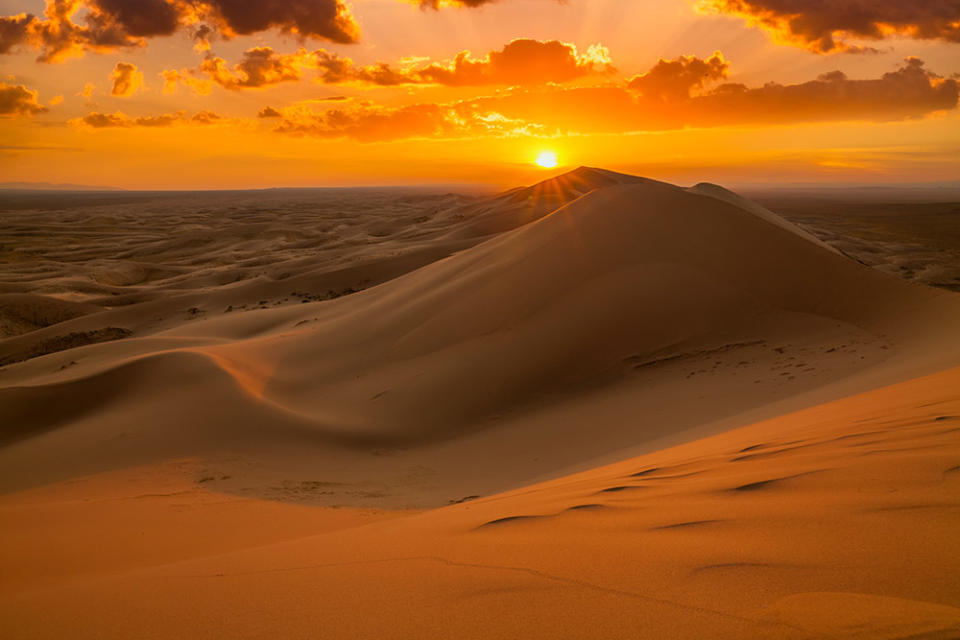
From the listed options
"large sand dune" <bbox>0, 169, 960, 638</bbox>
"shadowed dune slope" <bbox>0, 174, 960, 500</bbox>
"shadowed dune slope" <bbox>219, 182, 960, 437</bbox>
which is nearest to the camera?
"large sand dune" <bbox>0, 169, 960, 638</bbox>

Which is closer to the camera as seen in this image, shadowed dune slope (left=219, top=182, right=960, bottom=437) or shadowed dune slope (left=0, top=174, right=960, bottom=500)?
shadowed dune slope (left=0, top=174, right=960, bottom=500)

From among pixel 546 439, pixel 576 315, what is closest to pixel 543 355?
pixel 576 315

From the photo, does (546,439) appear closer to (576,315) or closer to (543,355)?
(543,355)

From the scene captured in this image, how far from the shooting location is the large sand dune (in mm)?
1889

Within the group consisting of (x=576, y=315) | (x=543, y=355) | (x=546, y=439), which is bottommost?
(x=546, y=439)

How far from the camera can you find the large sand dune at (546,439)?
74.4 inches

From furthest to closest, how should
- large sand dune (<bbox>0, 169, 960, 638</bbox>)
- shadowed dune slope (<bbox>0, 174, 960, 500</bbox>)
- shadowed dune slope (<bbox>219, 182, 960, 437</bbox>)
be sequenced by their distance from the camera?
1. shadowed dune slope (<bbox>219, 182, 960, 437</bbox>)
2. shadowed dune slope (<bbox>0, 174, 960, 500</bbox>)
3. large sand dune (<bbox>0, 169, 960, 638</bbox>)

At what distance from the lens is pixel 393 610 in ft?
6.29

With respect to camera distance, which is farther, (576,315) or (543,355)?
(576,315)

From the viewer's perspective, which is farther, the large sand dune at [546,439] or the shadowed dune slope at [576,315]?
the shadowed dune slope at [576,315]

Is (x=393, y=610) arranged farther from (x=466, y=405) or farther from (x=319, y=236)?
(x=319, y=236)

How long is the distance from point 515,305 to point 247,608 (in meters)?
8.41

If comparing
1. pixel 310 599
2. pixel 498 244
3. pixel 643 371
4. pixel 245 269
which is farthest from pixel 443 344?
pixel 245 269

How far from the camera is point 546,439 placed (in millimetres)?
6852
